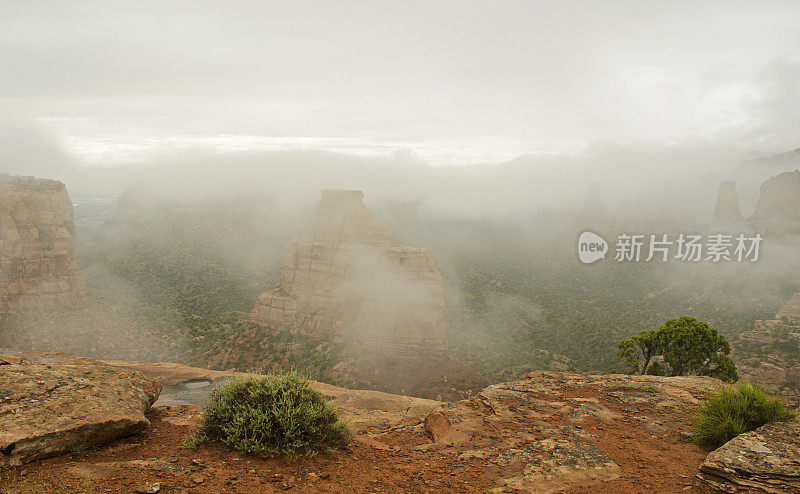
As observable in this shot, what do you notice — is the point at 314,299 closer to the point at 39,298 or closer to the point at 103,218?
the point at 39,298

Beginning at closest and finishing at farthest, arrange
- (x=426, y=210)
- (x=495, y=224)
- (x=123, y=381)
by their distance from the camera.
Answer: (x=123, y=381) → (x=495, y=224) → (x=426, y=210)

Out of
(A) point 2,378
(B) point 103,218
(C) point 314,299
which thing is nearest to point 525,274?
(C) point 314,299

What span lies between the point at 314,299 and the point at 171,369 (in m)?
29.1

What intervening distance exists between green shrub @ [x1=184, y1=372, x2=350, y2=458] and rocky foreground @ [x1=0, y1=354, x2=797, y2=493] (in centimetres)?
24

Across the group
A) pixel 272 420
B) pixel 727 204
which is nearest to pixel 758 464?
pixel 272 420

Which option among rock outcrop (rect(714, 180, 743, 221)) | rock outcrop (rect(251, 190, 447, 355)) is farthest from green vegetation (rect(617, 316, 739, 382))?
rock outcrop (rect(714, 180, 743, 221))

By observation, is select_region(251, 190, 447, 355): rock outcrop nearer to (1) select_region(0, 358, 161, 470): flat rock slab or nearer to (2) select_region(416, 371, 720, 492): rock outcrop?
(2) select_region(416, 371, 720, 492): rock outcrop

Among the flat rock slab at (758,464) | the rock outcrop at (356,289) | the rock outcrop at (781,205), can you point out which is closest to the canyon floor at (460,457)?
the flat rock slab at (758,464)

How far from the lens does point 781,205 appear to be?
68.5m

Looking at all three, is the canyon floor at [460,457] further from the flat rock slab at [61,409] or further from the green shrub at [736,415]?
the green shrub at [736,415]

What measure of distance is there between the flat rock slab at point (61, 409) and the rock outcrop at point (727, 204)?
98384mm

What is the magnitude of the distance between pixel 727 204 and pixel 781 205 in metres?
12.8

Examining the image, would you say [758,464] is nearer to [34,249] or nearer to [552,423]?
[552,423]

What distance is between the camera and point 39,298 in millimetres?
41594
